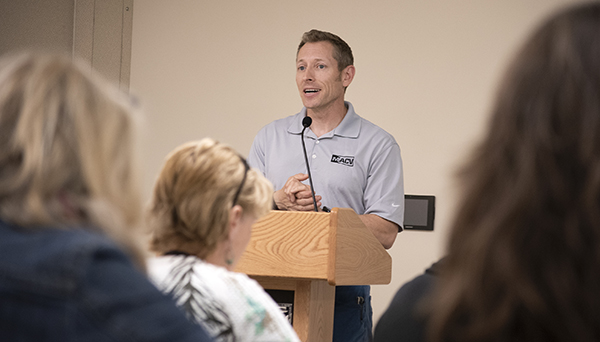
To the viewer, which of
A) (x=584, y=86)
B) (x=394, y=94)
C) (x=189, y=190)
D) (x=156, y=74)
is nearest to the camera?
(x=584, y=86)

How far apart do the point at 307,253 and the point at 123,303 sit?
1.34 meters

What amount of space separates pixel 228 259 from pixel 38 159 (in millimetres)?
808

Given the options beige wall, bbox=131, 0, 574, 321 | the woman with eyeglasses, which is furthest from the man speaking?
beige wall, bbox=131, 0, 574, 321

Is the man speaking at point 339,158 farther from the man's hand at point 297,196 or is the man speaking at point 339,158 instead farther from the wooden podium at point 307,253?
the wooden podium at point 307,253

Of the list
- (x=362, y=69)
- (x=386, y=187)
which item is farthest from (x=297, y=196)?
(x=362, y=69)

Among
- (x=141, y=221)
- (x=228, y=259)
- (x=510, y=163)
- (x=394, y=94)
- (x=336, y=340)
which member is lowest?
(x=336, y=340)

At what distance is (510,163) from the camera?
0.68 meters

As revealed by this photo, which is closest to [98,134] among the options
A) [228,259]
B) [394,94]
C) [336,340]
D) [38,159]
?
[38,159]

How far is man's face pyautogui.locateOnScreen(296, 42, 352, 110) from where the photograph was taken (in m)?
2.98

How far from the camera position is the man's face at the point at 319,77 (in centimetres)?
298

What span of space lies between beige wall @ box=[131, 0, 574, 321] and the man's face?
4.71ft

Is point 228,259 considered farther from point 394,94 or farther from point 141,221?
point 394,94

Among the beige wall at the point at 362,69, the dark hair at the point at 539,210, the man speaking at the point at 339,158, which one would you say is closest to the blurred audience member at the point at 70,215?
the dark hair at the point at 539,210

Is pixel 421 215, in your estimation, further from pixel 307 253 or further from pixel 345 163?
pixel 307 253
